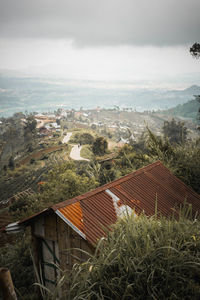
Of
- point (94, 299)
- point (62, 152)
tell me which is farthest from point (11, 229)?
point (62, 152)

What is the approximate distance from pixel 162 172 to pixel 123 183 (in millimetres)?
1852

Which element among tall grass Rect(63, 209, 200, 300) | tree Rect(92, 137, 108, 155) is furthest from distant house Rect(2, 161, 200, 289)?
tree Rect(92, 137, 108, 155)

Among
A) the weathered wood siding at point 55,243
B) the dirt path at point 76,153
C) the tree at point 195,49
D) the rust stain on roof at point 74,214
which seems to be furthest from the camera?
the dirt path at point 76,153

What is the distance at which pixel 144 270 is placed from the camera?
6.54ft

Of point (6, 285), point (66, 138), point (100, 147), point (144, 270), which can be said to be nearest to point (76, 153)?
point (66, 138)

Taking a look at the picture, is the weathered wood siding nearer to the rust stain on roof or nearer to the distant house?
the distant house

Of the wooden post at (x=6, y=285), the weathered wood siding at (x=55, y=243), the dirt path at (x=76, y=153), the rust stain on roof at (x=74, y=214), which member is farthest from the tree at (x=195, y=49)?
the dirt path at (x=76, y=153)

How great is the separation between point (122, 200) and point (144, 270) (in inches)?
160

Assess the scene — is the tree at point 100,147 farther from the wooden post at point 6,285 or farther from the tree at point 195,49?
the wooden post at point 6,285

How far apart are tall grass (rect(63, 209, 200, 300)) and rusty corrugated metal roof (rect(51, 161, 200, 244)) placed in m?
1.73

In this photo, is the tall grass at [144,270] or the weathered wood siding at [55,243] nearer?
the tall grass at [144,270]

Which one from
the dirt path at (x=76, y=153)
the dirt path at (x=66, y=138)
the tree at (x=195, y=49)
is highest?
the tree at (x=195, y=49)

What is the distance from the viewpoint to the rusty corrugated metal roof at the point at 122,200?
495 centimetres

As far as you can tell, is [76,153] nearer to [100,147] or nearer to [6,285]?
[100,147]
